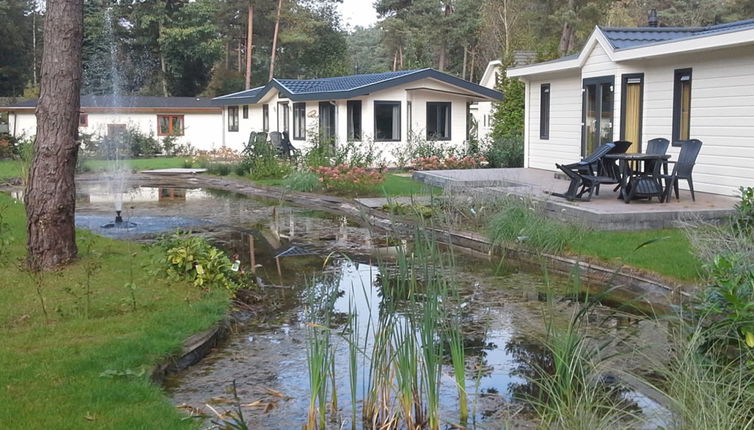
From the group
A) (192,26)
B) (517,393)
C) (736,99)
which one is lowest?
(517,393)

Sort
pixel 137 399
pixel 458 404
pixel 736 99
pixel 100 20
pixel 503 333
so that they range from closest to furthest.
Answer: pixel 137 399, pixel 458 404, pixel 503 333, pixel 736 99, pixel 100 20

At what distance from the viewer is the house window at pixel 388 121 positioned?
82.5 ft

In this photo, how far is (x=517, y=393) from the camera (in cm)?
559

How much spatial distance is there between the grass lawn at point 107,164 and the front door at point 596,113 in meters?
15.2

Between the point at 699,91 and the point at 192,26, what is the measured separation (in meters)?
34.9

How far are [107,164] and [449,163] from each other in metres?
12.4

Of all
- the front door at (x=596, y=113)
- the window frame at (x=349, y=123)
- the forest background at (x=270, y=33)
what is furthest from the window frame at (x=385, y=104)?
the forest background at (x=270, y=33)

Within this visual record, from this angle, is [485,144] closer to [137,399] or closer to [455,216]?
[455,216]

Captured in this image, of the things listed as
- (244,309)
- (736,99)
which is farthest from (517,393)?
(736,99)

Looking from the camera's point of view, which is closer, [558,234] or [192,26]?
[558,234]

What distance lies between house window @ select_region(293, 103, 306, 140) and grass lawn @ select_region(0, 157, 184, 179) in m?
3.98

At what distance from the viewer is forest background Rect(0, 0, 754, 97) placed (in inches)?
1644

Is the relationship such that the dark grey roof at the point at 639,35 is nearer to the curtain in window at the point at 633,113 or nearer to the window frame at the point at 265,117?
the curtain in window at the point at 633,113

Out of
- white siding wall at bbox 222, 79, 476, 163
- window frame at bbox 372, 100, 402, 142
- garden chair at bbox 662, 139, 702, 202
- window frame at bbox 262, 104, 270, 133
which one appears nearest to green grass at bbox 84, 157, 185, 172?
window frame at bbox 262, 104, 270, 133
